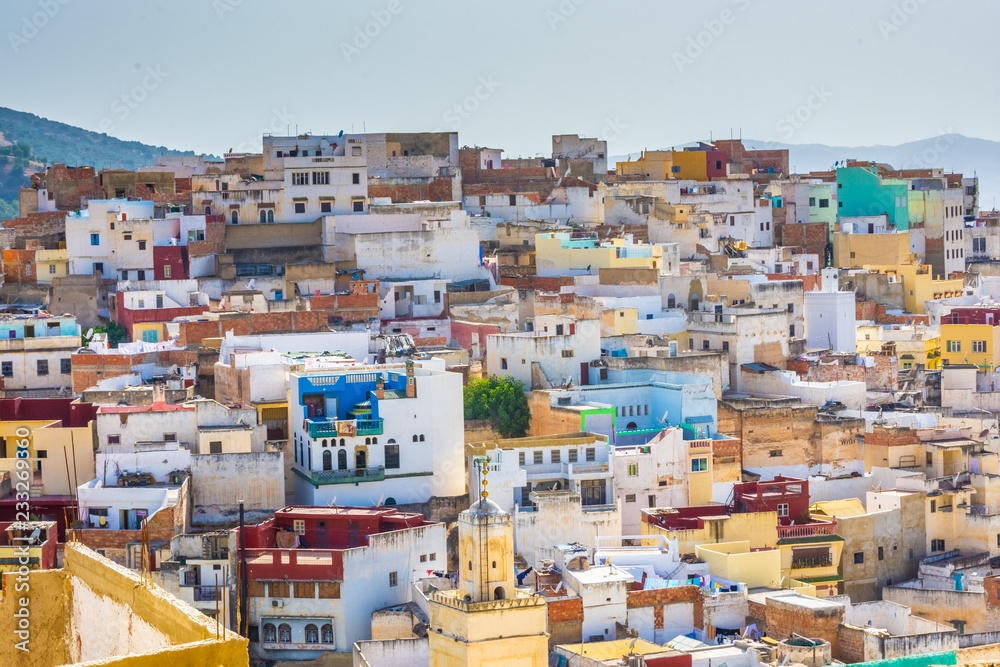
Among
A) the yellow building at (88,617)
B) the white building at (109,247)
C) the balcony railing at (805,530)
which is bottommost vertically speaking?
the balcony railing at (805,530)

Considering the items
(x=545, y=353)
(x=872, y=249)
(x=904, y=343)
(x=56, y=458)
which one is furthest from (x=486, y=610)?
(x=872, y=249)

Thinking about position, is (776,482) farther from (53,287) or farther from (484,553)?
(53,287)

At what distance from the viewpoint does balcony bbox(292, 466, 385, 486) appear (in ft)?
89.0

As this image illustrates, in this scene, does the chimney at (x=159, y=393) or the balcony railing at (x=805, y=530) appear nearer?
the balcony railing at (x=805, y=530)

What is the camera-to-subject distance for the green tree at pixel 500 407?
30.4m

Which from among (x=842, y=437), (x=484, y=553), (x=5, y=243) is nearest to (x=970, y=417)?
(x=842, y=437)


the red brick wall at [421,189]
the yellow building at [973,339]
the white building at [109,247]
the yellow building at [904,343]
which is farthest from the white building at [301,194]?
the yellow building at [973,339]

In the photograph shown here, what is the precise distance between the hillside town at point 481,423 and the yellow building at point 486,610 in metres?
0.04

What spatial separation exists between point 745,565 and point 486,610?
7.26 metres

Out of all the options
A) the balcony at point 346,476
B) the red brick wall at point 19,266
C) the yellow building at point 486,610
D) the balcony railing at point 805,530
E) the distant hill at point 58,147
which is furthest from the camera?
the distant hill at point 58,147

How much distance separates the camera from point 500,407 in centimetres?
3039

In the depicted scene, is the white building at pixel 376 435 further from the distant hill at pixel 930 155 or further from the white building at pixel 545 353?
the distant hill at pixel 930 155

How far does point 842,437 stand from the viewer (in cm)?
3181

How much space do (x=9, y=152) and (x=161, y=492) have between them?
74136 mm
